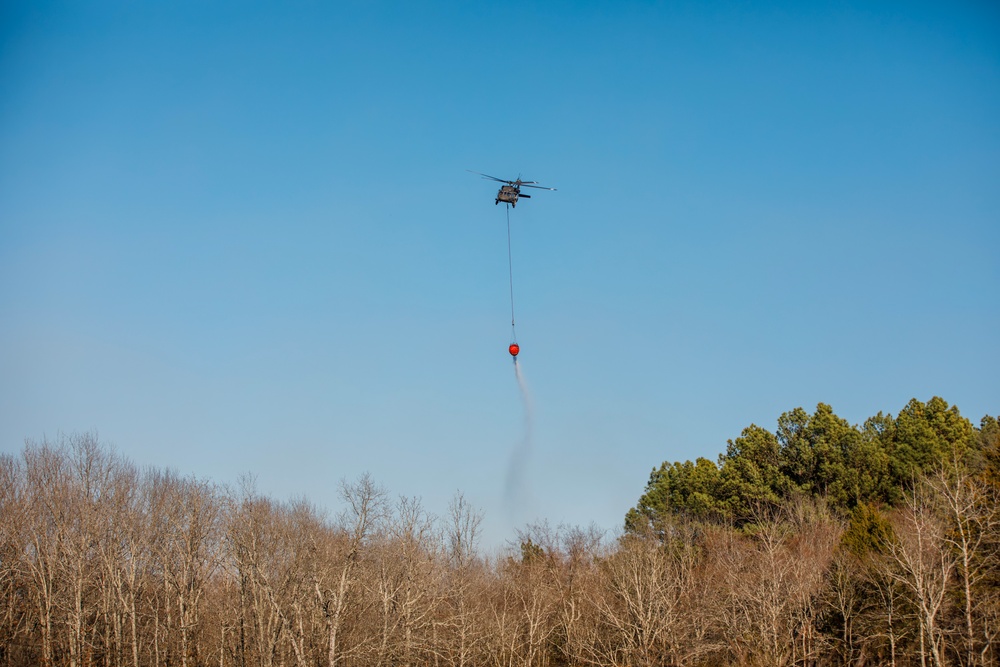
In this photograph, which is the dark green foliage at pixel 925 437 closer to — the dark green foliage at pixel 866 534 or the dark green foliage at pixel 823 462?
the dark green foliage at pixel 823 462

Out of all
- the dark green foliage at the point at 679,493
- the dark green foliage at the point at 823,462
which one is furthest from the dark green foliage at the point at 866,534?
the dark green foliage at the point at 679,493

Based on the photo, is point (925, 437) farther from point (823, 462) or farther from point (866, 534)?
point (866, 534)

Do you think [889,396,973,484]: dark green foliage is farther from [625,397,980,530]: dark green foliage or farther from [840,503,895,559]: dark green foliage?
[840,503,895,559]: dark green foliage

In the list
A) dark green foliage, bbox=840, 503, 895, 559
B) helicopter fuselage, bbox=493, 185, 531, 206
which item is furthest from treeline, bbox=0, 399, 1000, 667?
helicopter fuselage, bbox=493, 185, 531, 206

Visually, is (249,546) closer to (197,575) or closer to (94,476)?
(197,575)

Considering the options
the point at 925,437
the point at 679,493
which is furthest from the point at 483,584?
the point at 925,437
